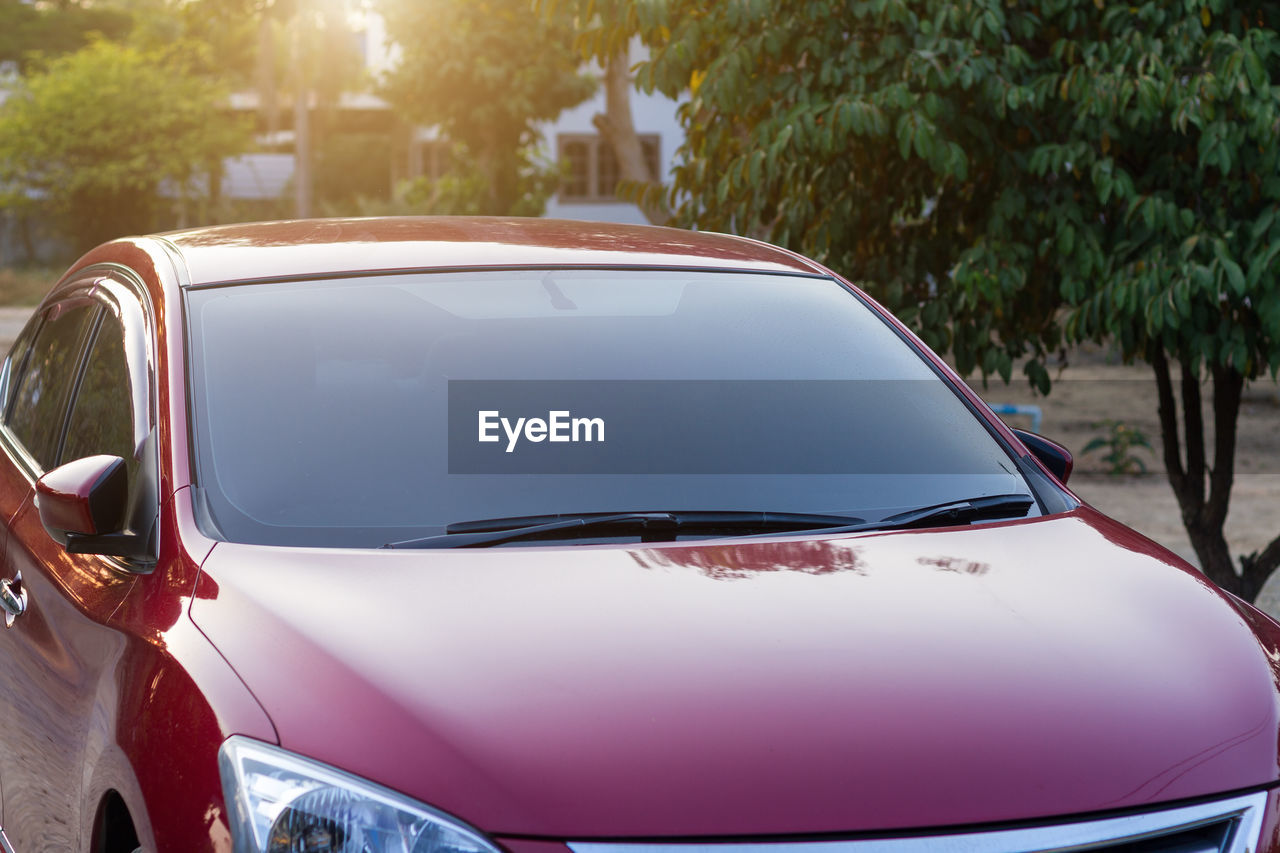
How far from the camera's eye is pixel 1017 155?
585cm

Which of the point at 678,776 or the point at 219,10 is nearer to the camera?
the point at 678,776

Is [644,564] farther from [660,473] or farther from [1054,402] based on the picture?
[1054,402]

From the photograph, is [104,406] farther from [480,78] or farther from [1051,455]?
[480,78]

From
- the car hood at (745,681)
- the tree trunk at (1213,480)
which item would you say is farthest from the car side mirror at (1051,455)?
the tree trunk at (1213,480)

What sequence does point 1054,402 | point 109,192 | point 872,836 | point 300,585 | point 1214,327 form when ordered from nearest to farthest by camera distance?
point 872,836, point 300,585, point 1214,327, point 1054,402, point 109,192

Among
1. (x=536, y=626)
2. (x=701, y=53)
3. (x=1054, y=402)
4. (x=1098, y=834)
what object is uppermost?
(x=701, y=53)

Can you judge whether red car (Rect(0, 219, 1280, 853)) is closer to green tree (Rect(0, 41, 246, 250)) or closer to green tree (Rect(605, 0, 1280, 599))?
green tree (Rect(605, 0, 1280, 599))

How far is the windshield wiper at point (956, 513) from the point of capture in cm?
279

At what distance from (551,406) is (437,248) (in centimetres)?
59

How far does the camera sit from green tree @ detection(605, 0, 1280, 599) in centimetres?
533

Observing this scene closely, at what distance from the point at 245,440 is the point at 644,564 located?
794 millimetres

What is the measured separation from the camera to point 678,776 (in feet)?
6.27

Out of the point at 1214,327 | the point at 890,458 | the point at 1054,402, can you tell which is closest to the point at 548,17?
the point at 1214,327

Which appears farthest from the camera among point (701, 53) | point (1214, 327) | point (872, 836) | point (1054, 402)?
point (1054, 402)
